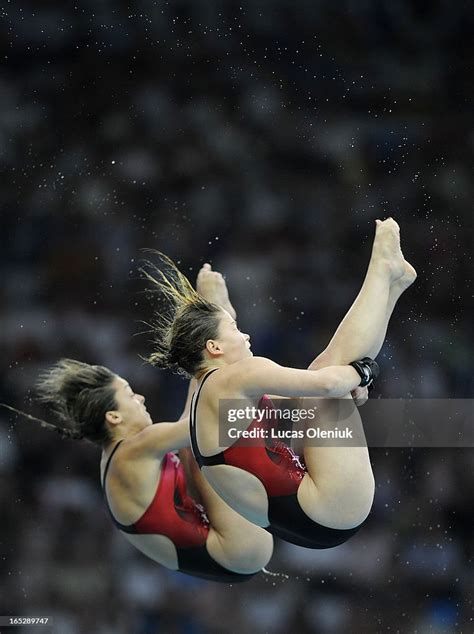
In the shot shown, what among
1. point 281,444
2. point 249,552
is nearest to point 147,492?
point 249,552

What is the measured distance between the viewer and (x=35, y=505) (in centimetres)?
438

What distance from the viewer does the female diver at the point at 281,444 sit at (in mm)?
2533

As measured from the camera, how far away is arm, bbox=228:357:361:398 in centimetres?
239

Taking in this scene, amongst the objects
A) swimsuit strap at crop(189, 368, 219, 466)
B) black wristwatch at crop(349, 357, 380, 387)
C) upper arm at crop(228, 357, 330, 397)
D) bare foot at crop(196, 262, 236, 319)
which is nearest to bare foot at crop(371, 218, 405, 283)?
black wristwatch at crop(349, 357, 380, 387)

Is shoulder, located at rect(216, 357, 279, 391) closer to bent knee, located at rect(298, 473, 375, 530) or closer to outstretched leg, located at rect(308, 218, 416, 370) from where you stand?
outstretched leg, located at rect(308, 218, 416, 370)

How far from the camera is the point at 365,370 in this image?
251 centimetres

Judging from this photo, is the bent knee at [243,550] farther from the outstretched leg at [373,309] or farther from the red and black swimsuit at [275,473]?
the outstretched leg at [373,309]

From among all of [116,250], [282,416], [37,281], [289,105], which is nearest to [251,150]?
[289,105]

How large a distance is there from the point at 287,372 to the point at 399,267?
0.49 meters

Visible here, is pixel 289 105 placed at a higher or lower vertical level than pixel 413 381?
higher

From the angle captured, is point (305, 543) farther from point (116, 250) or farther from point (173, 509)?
point (116, 250)

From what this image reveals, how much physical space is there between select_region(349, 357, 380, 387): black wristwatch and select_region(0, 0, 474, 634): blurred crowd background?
1813 mm

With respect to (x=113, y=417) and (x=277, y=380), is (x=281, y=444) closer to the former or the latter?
(x=277, y=380)

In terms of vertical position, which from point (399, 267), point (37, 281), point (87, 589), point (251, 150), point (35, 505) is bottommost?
point (87, 589)
